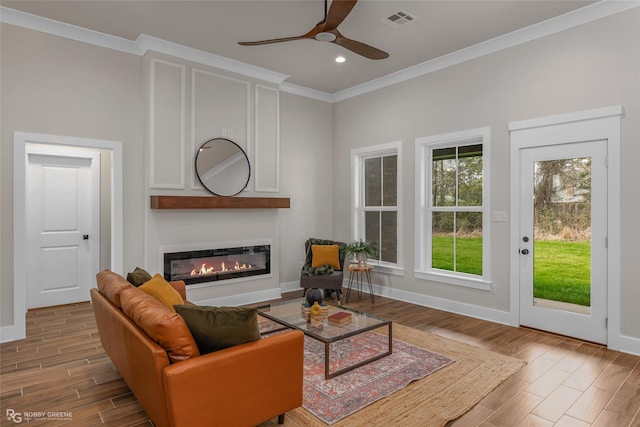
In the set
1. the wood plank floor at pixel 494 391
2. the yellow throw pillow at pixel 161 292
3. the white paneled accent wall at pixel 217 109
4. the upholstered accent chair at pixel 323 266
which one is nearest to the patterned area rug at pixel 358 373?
the wood plank floor at pixel 494 391

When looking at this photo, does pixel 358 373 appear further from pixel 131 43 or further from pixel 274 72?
pixel 131 43

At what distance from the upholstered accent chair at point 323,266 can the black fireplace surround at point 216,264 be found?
60cm

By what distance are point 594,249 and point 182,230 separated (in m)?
4.49

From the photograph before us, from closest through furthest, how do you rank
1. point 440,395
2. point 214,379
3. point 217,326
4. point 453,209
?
point 214,379
point 217,326
point 440,395
point 453,209

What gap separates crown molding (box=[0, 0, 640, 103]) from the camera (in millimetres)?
3640

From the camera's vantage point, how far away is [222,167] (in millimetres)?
4930

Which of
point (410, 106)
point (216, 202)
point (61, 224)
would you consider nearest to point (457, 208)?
point (410, 106)

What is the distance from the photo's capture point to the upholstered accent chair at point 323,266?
5.12m

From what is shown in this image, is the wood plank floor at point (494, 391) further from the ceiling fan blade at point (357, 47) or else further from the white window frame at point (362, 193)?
the ceiling fan blade at point (357, 47)

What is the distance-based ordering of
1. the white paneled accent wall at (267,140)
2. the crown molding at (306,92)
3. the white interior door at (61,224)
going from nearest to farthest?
the white interior door at (61,224) < the white paneled accent wall at (267,140) < the crown molding at (306,92)

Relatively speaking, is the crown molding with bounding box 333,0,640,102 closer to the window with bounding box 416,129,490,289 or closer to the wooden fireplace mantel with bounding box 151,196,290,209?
the window with bounding box 416,129,490,289

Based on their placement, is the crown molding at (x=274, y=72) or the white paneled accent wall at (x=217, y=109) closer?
the crown molding at (x=274, y=72)

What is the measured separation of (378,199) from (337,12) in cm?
342

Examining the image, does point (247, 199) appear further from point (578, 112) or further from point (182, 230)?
point (578, 112)
